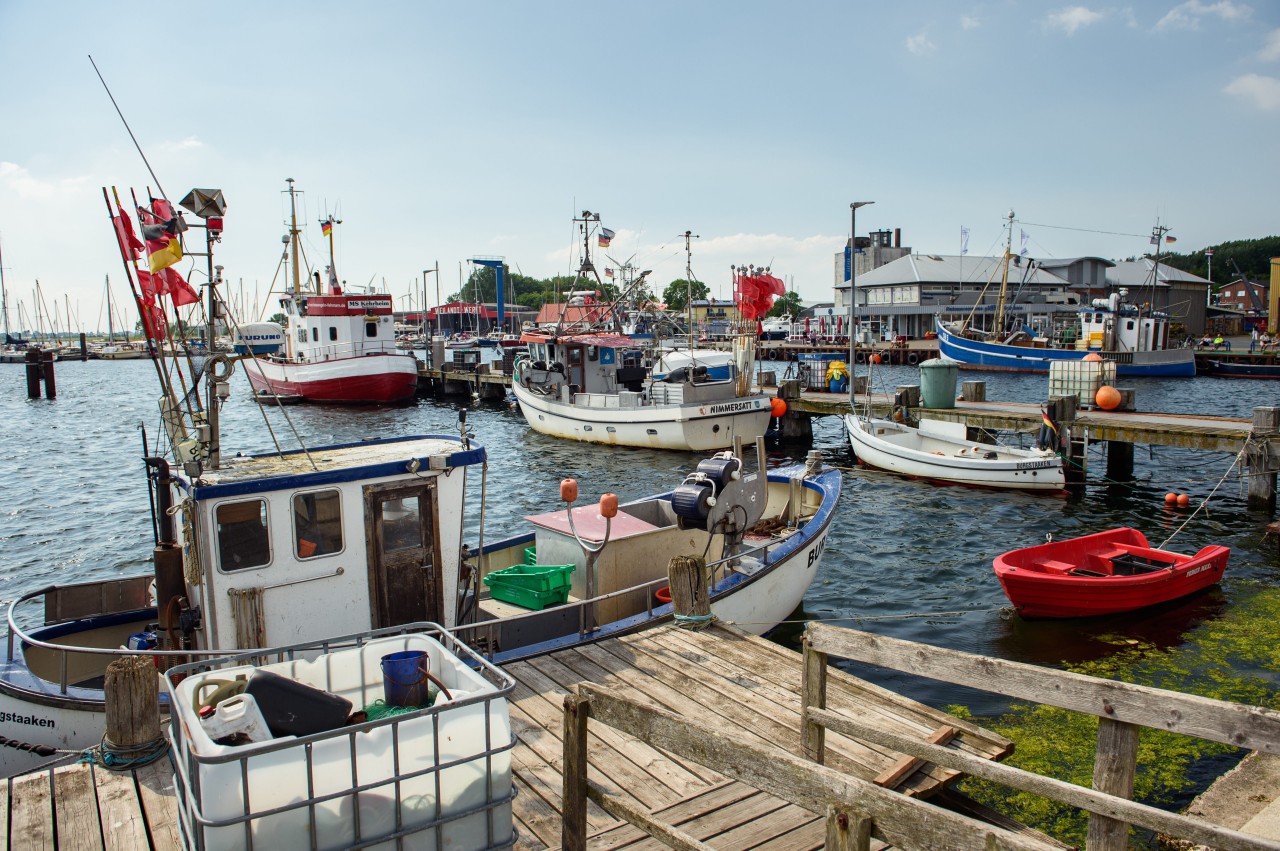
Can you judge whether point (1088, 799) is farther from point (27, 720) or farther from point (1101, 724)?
point (27, 720)

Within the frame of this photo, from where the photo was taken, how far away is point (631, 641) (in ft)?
27.6

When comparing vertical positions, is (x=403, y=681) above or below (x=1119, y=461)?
above

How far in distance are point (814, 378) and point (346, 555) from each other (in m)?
27.6

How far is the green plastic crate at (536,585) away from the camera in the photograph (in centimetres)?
934

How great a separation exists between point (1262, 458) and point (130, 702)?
21714 mm

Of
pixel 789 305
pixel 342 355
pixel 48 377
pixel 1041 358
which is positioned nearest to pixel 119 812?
pixel 342 355

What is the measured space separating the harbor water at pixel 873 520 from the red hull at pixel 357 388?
12.8 ft

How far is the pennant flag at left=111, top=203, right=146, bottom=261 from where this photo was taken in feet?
24.2

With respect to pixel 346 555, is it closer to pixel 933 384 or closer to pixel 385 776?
pixel 385 776

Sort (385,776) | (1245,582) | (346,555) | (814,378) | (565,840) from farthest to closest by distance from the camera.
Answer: (814,378), (1245,582), (346,555), (565,840), (385,776)

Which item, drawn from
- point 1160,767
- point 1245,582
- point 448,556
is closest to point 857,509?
point 1245,582

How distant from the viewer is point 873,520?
19078 millimetres

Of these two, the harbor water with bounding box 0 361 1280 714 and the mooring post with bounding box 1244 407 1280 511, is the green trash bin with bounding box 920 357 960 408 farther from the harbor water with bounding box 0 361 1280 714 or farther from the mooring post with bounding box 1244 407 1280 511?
the mooring post with bounding box 1244 407 1280 511

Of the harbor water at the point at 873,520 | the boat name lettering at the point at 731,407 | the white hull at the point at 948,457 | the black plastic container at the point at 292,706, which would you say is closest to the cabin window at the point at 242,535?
the harbor water at the point at 873,520
